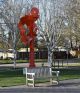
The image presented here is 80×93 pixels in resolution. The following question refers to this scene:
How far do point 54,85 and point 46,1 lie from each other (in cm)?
2354

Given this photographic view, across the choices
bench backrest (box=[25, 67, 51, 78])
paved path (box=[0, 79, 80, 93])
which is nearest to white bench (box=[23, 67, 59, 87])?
bench backrest (box=[25, 67, 51, 78])

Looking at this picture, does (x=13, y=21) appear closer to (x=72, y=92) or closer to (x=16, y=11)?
(x=16, y=11)

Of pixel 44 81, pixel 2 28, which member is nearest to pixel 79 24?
pixel 2 28

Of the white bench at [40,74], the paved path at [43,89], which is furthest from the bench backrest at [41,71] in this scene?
the paved path at [43,89]

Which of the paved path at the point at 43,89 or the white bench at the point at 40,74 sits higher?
the white bench at the point at 40,74

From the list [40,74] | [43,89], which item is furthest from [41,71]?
[43,89]

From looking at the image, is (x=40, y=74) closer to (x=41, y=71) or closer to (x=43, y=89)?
(x=41, y=71)

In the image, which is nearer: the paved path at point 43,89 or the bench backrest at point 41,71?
the paved path at point 43,89

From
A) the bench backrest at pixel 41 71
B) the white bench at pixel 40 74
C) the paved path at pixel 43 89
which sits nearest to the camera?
the paved path at pixel 43 89

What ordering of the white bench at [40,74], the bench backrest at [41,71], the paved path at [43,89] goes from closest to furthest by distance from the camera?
the paved path at [43,89], the white bench at [40,74], the bench backrest at [41,71]

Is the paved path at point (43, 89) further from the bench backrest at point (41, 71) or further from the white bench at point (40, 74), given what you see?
the bench backrest at point (41, 71)

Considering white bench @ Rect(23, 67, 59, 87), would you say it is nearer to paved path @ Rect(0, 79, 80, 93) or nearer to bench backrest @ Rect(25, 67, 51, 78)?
bench backrest @ Rect(25, 67, 51, 78)

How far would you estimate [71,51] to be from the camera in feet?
297

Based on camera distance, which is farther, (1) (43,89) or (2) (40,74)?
(2) (40,74)
